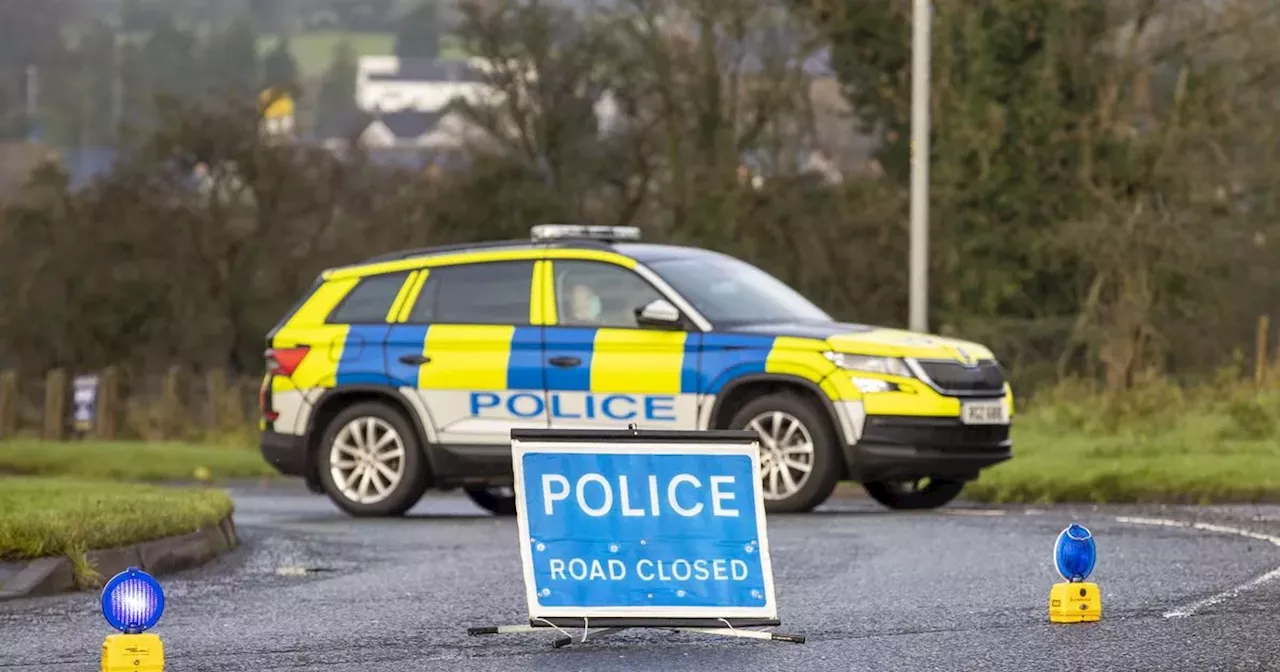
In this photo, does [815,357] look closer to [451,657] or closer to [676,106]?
[451,657]

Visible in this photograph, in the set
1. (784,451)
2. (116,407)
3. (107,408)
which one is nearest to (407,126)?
(116,407)

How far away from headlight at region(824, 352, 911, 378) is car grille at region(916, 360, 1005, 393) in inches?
5.1

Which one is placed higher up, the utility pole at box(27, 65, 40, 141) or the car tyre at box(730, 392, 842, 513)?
the utility pole at box(27, 65, 40, 141)

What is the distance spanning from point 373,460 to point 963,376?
12.5ft

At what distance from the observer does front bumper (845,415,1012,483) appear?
47.5 ft

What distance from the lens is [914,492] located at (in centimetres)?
1612

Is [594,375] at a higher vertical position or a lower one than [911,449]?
higher

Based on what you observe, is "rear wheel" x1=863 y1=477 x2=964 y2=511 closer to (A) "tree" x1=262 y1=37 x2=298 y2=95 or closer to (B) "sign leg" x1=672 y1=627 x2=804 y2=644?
(B) "sign leg" x1=672 y1=627 x2=804 y2=644

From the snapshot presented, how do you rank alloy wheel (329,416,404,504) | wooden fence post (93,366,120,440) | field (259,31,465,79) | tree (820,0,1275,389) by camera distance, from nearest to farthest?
alloy wheel (329,416,404,504)
wooden fence post (93,366,120,440)
tree (820,0,1275,389)
field (259,31,465,79)

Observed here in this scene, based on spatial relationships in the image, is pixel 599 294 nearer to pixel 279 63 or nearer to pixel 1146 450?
pixel 1146 450

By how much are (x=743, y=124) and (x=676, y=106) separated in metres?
1.27

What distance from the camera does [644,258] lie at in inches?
611

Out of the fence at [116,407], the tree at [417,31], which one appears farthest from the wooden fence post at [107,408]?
the tree at [417,31]

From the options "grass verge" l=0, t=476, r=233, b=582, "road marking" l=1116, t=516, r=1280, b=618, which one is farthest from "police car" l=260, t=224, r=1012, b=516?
"road marking" l=1116, t=516, r=1280, b=618
